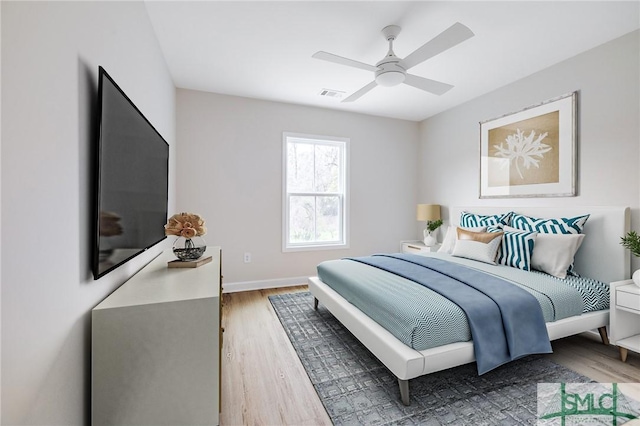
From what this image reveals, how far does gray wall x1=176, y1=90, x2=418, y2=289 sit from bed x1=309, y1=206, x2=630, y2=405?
116 cm

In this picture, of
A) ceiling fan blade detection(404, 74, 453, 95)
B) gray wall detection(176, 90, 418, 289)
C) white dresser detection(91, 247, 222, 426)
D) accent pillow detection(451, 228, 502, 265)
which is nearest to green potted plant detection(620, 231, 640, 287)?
accent pillow detection(451, 228, 502, 265)

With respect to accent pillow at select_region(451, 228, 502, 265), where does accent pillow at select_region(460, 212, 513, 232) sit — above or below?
above

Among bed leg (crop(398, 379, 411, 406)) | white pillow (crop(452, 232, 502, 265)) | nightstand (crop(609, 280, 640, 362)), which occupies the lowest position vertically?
bed leg (crop(398, 379, 411, 406))

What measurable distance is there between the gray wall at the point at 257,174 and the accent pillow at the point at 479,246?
1.62 metres

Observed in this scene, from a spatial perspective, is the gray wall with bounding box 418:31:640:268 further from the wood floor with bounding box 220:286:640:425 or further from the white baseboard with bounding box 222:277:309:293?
the white baseboard with bounding box 222:277:309:293

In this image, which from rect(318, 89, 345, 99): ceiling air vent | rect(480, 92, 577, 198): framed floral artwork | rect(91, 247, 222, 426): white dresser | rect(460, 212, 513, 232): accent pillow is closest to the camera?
rect(91, 247, 222, 426): white dresser

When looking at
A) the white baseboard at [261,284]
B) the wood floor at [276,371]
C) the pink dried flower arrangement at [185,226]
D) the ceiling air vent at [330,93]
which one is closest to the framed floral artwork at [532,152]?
the wood floor at [276,371]

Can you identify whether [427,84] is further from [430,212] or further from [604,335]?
[604,335]

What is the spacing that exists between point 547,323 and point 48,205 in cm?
278

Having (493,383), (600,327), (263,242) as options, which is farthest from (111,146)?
(600,327)

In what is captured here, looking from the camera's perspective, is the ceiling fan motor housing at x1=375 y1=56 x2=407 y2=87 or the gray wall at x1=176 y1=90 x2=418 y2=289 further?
the gray wall at x1=176 y1=90 x2=418 y2=289

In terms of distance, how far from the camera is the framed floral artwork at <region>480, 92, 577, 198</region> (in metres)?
2.78

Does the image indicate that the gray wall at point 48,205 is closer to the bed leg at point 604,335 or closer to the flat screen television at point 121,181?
the flat screen television at point 121,181

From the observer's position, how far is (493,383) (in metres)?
1.79
